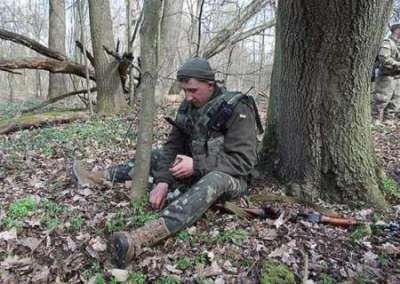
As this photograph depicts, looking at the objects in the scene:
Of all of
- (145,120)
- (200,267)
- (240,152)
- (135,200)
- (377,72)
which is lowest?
(200,267)

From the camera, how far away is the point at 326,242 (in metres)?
3.20

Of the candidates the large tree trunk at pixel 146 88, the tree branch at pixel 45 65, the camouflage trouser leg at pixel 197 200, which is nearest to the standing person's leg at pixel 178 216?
the camouflage trouser leg at pixel 197 200

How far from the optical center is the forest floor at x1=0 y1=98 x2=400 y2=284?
9.30 feet

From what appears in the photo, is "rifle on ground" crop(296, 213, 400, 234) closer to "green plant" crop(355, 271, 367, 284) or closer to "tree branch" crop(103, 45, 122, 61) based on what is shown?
"green plant" crop(355, 271, 367, 284)

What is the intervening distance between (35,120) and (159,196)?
530 centimetres

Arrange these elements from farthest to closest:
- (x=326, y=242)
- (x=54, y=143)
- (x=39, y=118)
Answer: (x=39, y=118) < (x=54, y=143) < (x=326, y=242)

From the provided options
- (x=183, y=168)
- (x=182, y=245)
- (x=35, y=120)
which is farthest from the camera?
(x=35, y=120)

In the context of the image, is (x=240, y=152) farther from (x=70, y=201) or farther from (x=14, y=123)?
(x=14, y=123)

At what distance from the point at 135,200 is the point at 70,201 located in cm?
77

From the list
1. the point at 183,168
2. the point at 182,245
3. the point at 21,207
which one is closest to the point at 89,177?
the point at 21,207

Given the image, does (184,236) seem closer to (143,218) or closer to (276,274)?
(143,218)

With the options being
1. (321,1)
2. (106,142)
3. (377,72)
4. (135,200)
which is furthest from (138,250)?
(377,72)

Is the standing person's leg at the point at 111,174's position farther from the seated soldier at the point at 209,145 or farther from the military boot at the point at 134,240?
the military boot at the point at 134,240

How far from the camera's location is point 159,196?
372cm
